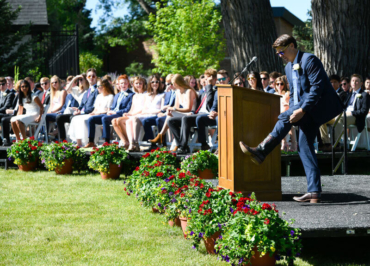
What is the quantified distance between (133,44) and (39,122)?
35.9m

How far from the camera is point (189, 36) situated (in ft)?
115

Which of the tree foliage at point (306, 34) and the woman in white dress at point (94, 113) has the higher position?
the tree foliage at point (306, 34)

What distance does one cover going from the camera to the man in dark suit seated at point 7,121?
14.0m

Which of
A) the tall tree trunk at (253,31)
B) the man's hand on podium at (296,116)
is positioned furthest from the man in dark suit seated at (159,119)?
the man's hand on podium at (296,116)

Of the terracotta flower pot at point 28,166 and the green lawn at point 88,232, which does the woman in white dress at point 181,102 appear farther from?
the green lawn at point 88,232

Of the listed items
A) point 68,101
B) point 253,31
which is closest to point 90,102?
point 68,101

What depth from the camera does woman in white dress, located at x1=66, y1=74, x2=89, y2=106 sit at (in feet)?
47.8

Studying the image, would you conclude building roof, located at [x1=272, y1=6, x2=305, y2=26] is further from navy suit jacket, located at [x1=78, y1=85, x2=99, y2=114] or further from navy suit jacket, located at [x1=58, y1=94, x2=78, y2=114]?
navy suit jacket, located at [x1=78, y1=85, x2=99, y2=114]

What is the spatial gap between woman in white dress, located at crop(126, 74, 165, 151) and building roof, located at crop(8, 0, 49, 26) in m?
20.5

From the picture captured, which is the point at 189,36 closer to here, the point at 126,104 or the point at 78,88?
the point at 78,88

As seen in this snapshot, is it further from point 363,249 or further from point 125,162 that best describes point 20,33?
point 363,249

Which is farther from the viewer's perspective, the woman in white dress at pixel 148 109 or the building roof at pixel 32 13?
the building roof at pixel 32 13

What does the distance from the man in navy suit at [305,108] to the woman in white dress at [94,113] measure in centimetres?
747

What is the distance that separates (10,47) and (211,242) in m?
21.6
